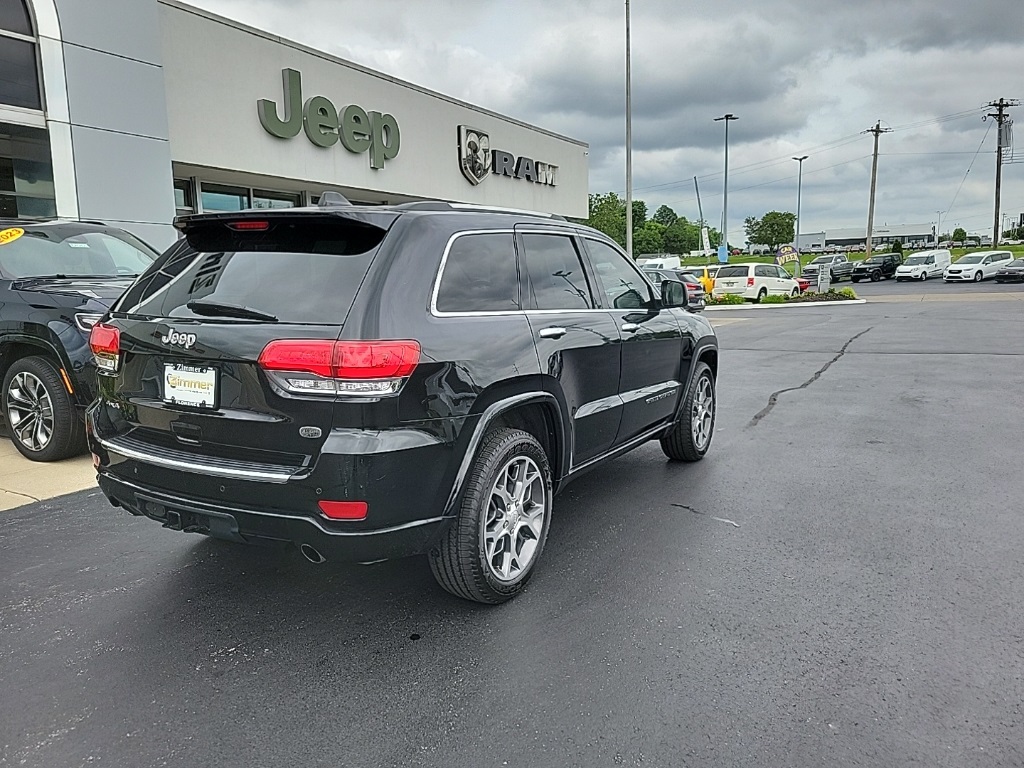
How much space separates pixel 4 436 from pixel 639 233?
352ft

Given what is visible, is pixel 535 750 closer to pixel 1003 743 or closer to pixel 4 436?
pixel 1003 743

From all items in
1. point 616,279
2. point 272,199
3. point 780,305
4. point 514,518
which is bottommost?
point 514,518

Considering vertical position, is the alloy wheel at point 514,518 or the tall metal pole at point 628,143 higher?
the tall metal pole at point 628,143

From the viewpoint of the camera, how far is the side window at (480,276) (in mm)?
3297

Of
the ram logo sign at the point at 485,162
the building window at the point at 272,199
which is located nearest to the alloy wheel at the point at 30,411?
the building window at the point at 272,199

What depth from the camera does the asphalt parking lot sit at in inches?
98.9

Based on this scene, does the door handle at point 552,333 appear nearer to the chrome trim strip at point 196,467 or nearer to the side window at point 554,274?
the side window at point 554,274

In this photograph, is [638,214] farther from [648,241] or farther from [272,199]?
[272,199]

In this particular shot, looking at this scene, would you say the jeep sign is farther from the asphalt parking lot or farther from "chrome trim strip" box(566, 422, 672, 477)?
"chrome trim strip" box(566, 422, 672, 477)

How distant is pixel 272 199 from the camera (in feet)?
58.6

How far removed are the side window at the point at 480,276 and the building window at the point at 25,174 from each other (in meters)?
8.77

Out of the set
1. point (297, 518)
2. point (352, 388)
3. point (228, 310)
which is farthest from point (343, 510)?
point (228, 310)

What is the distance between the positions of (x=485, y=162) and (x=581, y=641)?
69.3 feet

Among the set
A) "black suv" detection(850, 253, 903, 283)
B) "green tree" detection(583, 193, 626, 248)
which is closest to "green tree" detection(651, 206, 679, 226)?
"green tree" detection(583, 193, 626, 248)
